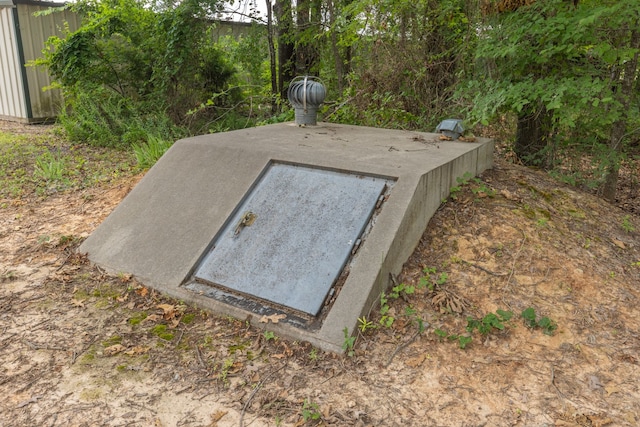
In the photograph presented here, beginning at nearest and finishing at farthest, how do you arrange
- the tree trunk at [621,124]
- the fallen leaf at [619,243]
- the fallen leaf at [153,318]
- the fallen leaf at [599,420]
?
the fallen leaf at [599,420] → the fallen leaf at [153,318] → the fallen leaf at [619,243] → the tree trunk at [621,124]

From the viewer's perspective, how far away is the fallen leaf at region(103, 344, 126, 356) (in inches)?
121

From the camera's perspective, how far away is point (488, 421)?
97.1 inches

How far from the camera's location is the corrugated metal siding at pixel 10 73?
11.2 meters

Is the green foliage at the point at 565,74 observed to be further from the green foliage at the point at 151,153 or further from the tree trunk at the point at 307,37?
the green foliage at the point at 151,153

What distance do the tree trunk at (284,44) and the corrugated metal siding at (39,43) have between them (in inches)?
209

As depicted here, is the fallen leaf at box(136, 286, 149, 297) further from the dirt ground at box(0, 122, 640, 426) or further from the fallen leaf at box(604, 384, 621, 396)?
the fallen leaf at box(604, 384, 621, 396)

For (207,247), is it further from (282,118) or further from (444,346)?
(282,118)

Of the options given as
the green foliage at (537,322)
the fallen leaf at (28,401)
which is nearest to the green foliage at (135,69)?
the fallen leaf at (28,401)

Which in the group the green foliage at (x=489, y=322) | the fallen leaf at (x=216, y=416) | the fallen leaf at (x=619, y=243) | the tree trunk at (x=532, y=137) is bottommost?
the fallen leaf at (x=216, y=416)

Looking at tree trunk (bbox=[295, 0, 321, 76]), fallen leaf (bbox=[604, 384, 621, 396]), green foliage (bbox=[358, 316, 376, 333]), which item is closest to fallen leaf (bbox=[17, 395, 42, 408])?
green foliage (bbox=[358, 316, 376, 333])

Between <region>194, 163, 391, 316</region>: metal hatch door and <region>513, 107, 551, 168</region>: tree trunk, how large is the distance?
3.08 m

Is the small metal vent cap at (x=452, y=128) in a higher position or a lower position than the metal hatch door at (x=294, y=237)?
higher

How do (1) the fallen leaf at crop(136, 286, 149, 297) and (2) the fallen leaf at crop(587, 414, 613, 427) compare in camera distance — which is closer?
(2) the fallen leaf at crop(587, 414, 613, 427)

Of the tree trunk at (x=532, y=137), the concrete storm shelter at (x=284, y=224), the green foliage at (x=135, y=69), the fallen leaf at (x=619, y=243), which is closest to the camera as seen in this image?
the concrete storm shelter at (x=284, y=224)
